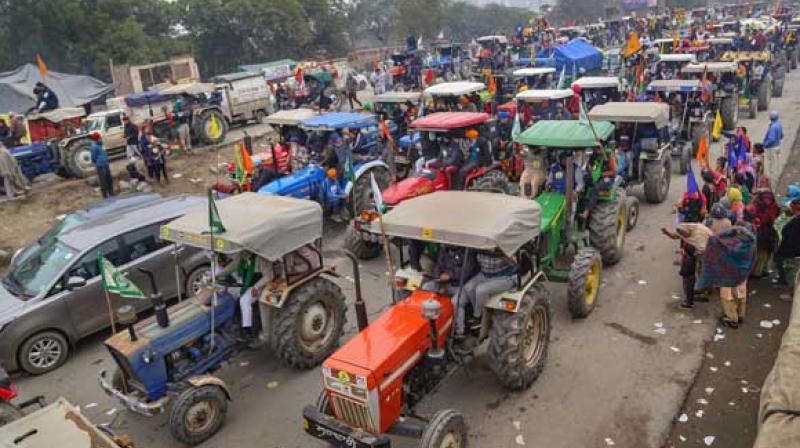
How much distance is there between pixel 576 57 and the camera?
22.8m

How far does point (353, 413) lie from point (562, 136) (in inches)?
201

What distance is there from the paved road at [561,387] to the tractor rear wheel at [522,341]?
0.88 feet

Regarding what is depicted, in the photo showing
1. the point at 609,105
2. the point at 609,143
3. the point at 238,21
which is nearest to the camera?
the point at 609,143

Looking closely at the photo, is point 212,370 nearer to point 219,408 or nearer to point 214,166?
point 219,408

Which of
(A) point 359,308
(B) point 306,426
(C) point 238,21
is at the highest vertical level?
(C) point 238,21

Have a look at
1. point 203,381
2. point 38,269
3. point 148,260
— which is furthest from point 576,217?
point 38,269

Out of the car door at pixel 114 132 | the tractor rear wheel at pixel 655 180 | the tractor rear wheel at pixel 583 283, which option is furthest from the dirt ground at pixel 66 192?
the tractor rear wheel at pixel 583 283

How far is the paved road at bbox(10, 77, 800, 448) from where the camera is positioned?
5.84 metres

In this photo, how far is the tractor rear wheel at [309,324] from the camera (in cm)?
676

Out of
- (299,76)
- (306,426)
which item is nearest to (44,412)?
(306,426)

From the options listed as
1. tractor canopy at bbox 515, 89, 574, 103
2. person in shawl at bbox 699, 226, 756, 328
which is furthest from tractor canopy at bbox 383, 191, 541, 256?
tractor canopy at bbox 515, 89, 574, 103

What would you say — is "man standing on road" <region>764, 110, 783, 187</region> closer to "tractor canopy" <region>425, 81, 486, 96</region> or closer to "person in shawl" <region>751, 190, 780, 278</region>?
"person in shawl" <region>751, 190, 780, 278</region>

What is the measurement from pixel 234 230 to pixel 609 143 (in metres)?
6.37

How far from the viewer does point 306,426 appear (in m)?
5.19
